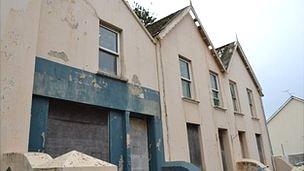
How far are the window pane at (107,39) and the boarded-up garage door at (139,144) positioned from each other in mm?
2432

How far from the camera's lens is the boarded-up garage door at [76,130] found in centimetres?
684

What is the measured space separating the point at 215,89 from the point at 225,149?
9.71 ft

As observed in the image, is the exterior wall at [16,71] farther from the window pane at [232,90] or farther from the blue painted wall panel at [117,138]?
the window pane at [232,90]

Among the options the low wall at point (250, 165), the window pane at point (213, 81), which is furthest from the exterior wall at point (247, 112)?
the window pane at point (213, 81)

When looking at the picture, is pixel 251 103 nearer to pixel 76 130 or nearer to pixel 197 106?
pixel 197 106

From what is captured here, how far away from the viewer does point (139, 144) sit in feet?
30.1

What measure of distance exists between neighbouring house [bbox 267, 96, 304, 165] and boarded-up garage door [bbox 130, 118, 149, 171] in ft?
91.1

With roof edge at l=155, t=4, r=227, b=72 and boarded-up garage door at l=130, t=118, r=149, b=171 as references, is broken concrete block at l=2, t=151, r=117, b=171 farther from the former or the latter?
roof edge at l=155, t=4, r=227, b=72

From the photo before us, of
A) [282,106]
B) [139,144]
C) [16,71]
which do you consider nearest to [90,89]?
[16,71]

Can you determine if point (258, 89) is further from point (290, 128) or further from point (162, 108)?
point (290, 128)

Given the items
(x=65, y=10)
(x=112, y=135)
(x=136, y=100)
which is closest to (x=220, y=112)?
(x=136, y=100)

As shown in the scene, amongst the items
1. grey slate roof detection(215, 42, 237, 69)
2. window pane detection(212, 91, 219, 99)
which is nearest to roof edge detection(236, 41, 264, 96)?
grey slate roof detection(215, 42, 237, 69)

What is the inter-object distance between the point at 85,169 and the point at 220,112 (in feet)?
33.4

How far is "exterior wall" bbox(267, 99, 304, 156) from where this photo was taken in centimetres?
3250
